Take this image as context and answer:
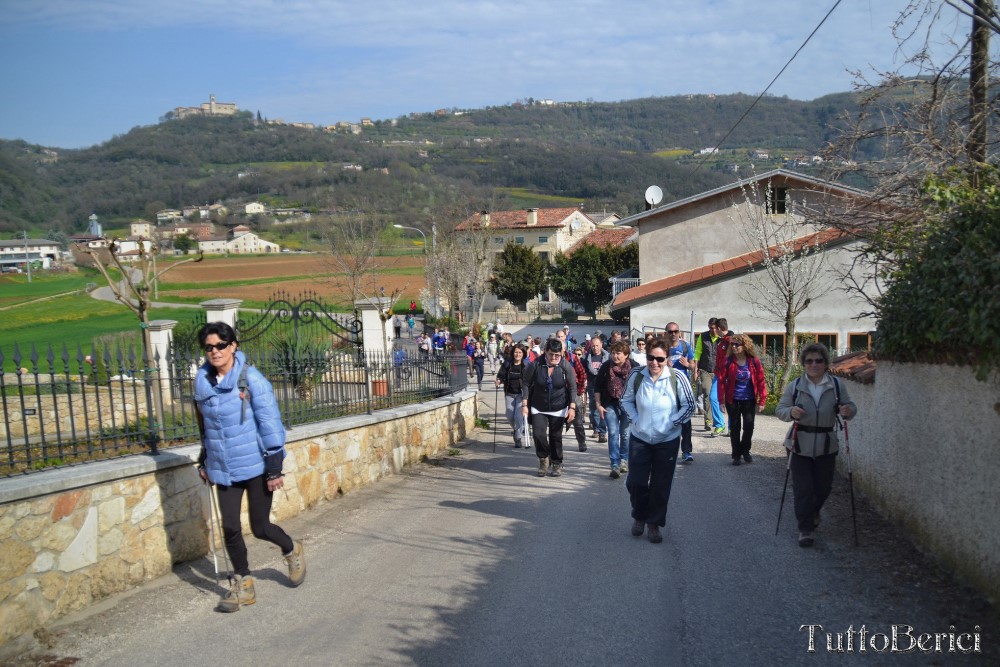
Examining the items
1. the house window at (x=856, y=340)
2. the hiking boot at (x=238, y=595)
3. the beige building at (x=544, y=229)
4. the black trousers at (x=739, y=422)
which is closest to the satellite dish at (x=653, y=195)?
the house window at (x=856, y=340)

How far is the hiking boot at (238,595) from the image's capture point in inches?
202

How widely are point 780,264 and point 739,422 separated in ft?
38.7

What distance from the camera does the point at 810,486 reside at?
247 inches

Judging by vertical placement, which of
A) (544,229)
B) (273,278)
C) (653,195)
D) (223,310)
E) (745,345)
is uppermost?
(544,229)

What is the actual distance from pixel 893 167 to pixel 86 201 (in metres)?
95.5

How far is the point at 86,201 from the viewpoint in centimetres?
8838

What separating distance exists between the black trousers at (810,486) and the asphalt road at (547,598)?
0.27 metres

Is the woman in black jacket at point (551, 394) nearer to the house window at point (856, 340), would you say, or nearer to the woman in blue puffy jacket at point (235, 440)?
the woman in blue puffy jacket at point (235, 440)

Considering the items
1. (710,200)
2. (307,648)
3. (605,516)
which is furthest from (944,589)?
(710,200)

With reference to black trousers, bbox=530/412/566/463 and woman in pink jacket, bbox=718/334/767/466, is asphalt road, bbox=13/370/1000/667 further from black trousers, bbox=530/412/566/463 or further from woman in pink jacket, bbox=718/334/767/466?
woman in pink jacket, bbox=718/334/767/466

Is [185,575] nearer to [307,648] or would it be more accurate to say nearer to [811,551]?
[307,648]

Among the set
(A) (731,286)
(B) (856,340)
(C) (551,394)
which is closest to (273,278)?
(A) (731,286)

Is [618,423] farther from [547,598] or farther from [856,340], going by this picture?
[856,340]

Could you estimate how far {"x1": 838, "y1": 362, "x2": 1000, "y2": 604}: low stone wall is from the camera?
4664 millimetres
